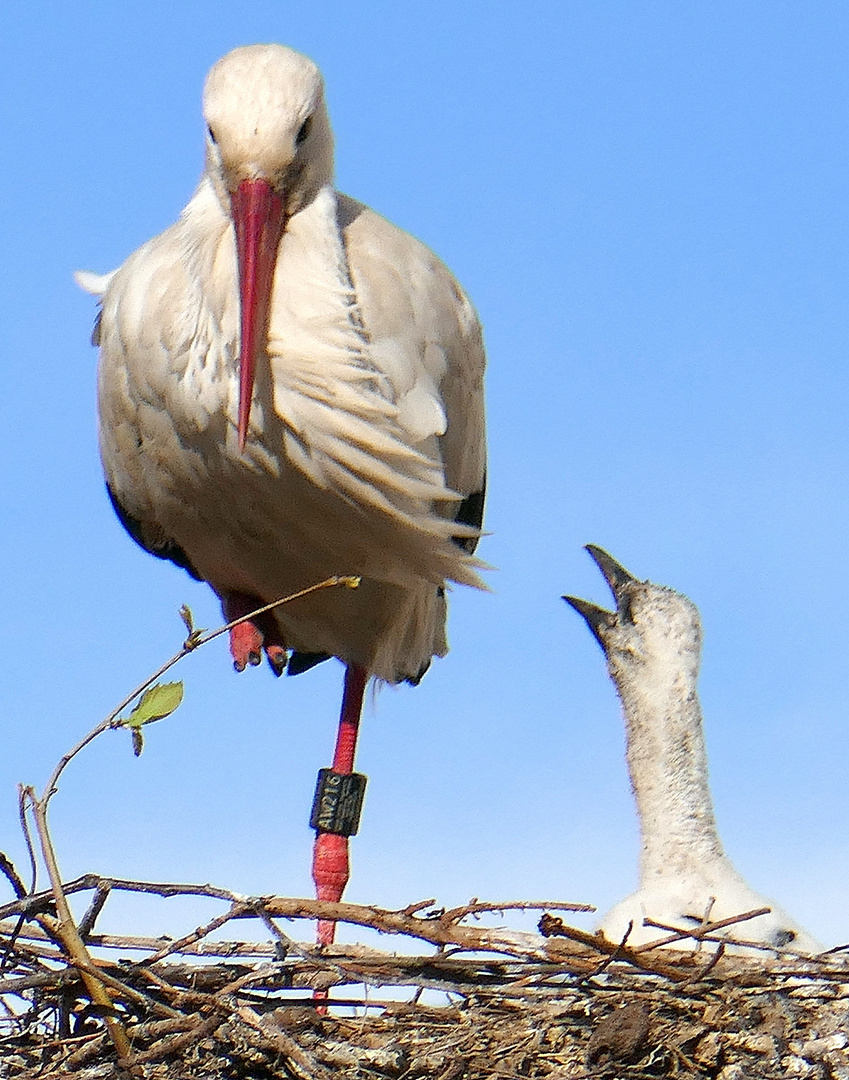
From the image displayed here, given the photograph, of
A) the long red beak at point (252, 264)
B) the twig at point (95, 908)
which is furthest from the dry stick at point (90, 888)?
the long red beak at point (252, 264)

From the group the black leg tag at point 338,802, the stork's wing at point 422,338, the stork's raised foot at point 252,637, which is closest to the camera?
the stork's wing at point 422,338

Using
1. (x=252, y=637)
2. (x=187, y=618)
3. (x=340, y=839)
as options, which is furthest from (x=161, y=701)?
(x=340, y=839)

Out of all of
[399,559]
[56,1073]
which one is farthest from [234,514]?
[56,1073]

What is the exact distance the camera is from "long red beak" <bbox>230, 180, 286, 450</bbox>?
3885 mm

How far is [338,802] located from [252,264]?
1.60 meters

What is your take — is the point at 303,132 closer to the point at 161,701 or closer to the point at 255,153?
the point at 255,153

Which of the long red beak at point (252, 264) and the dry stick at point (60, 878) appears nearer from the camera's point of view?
the dry stick at point (60, 878)

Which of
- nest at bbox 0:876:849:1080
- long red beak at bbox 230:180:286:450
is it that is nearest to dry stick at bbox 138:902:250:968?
nest at bbox 0:876:849:1080

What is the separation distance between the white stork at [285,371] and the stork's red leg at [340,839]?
0.19 meters

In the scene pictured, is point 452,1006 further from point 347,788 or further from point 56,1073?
point 347,788

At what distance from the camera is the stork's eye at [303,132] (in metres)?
4.01

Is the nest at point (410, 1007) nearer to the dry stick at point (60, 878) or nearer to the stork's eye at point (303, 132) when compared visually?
the dry stick at point (60, 878)

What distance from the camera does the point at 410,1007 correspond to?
138 inches

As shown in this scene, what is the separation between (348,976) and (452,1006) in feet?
0.71
